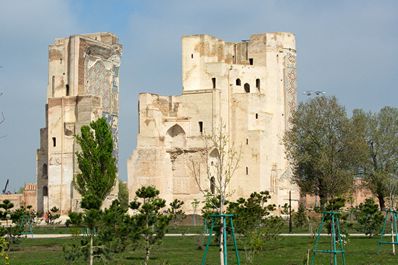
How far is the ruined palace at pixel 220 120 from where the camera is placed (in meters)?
63.3

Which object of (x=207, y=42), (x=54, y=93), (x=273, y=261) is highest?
(x=207, y=42)

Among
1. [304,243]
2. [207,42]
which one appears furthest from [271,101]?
[304,243]

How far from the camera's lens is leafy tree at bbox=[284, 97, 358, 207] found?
176 ft

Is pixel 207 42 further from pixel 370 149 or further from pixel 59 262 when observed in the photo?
pixel 59 262

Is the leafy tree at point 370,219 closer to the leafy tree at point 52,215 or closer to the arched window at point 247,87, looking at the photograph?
the leafy tree at point 52,215

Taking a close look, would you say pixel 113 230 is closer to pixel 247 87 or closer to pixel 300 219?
pixel 300 219

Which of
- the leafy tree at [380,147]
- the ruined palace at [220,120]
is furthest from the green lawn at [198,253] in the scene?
the ruined palace at [220,120]

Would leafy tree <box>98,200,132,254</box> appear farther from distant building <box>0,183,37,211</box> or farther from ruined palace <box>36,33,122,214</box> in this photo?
distant building <box>0,183,37,211</box>

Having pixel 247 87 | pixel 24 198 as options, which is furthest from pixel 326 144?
pixel 24 198

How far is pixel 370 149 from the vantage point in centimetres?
5750

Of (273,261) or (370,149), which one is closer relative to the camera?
(273,261)

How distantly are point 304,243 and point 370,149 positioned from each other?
27253mm

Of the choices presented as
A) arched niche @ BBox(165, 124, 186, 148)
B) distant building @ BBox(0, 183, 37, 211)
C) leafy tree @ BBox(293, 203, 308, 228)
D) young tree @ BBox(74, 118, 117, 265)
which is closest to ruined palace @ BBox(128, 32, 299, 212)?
arched niche @ BBox(165, 124, 186, 148)

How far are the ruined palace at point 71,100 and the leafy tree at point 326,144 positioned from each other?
499 inches
